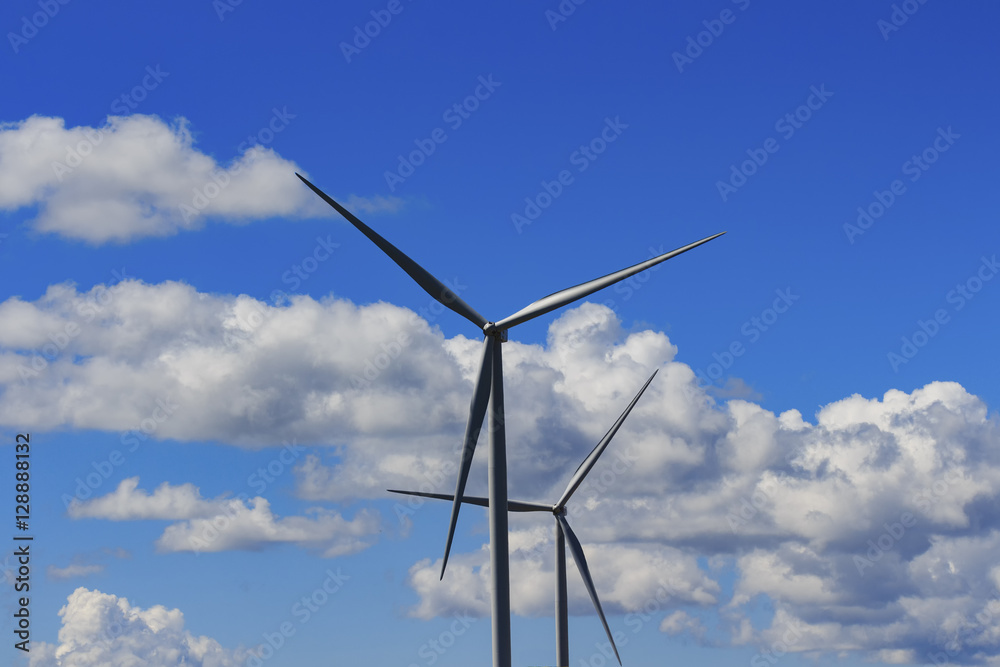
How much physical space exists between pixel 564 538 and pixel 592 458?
5.71m

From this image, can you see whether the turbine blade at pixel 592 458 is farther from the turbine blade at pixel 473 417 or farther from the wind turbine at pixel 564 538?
the turbine blade at pixel 473 417

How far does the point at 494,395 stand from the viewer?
43188 mm

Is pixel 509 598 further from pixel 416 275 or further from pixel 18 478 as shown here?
pixel 18 478

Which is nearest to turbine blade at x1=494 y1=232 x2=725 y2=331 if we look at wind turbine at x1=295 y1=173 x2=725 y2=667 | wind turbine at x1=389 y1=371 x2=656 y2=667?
wind turbine at x1=295 y1=173 x2=725 y2=667

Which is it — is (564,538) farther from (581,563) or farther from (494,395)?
(494,395)


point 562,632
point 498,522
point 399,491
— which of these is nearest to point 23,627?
point 399,491

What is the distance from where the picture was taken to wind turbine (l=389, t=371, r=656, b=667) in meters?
67.2

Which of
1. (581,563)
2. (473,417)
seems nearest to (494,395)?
(473,417)

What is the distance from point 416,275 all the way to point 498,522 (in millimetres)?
11681

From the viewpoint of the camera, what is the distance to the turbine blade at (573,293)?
45.8 metres

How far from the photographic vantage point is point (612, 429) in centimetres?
7181

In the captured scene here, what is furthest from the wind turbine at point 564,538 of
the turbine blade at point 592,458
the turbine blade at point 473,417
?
the turbine blade at point 473,417

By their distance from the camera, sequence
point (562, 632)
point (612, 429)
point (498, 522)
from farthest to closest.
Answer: point (612, 429)
point (562, 632)
point (498, 522)

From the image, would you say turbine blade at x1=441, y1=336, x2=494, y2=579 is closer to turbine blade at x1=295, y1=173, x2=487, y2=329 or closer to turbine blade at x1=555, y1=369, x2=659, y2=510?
turbine blade at x1=295, y1=173, x2=487, y2=329
